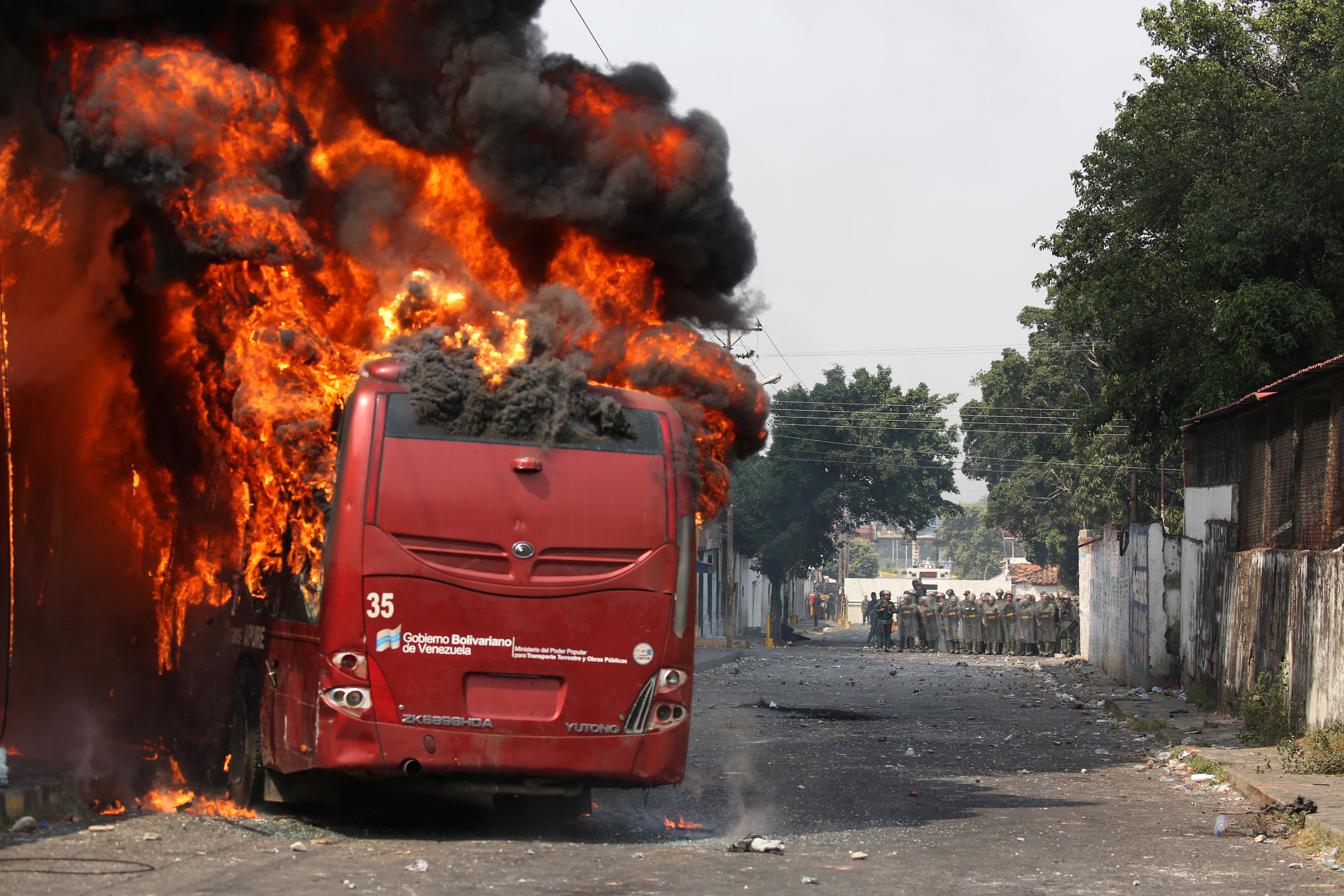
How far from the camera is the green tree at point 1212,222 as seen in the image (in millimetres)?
20719

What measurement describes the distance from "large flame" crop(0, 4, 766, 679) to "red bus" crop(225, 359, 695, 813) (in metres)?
0.45

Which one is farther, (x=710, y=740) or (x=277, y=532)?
(x=710, y=740)

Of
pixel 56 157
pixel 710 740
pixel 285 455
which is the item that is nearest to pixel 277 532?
pixel 285 455

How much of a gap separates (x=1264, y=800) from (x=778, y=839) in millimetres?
4281

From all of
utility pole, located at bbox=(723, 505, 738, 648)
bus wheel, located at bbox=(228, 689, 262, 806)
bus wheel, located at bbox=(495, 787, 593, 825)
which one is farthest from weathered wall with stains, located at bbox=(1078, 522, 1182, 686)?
utility pole, located at bbox=(723, 505, 738, 648)

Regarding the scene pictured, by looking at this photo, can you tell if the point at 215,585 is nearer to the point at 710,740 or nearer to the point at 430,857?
the point at 430,857

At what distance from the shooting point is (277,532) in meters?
8.66

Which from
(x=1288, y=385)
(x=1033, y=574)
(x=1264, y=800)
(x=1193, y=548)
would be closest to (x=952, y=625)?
(x=1193, y=548)

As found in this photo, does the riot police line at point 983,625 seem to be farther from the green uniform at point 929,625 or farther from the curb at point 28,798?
the curb at point 28,798

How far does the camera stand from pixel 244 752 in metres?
8.94

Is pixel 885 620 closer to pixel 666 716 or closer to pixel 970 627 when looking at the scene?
pixel 970 627

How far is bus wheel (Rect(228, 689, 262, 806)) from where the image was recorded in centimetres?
879

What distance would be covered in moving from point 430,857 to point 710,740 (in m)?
7.82

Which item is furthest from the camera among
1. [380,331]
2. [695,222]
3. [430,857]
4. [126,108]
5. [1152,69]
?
[1152,69]
